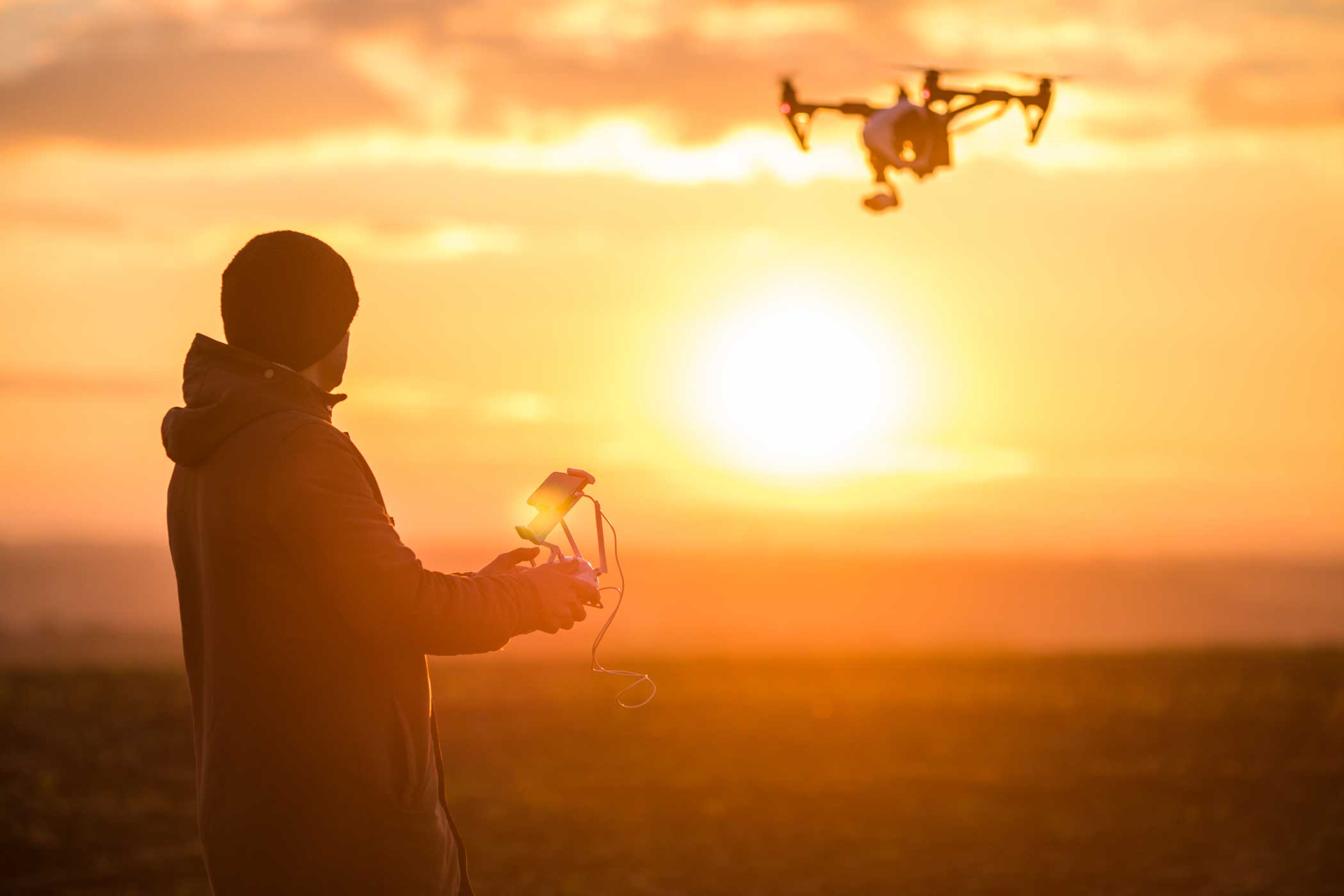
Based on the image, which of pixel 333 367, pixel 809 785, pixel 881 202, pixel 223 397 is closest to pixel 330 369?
pixel 333 367

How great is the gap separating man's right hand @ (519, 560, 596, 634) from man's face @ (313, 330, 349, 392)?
64 cm

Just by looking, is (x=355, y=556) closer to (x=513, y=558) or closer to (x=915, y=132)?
(x=513, y=558)

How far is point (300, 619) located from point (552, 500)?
74 cm

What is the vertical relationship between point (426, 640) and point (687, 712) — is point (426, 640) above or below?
above

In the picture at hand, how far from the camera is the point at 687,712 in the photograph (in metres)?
21.4

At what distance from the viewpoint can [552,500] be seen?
3.71m

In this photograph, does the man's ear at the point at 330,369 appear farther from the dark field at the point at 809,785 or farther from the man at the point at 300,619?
the dark field at the point at 809,785

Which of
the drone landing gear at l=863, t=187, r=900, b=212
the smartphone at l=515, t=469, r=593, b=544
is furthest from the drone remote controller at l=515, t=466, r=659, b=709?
the drone landing gear at l=863, t=187, r=900, b=212

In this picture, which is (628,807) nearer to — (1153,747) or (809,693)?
(1153,747)

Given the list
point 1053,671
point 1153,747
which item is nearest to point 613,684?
point 1053,671

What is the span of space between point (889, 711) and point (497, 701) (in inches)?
249

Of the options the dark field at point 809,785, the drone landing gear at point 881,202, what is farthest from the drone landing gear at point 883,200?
the dark field at point 809,785

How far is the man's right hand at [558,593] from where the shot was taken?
3422 millimetres

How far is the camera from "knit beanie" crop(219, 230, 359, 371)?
130 inches
